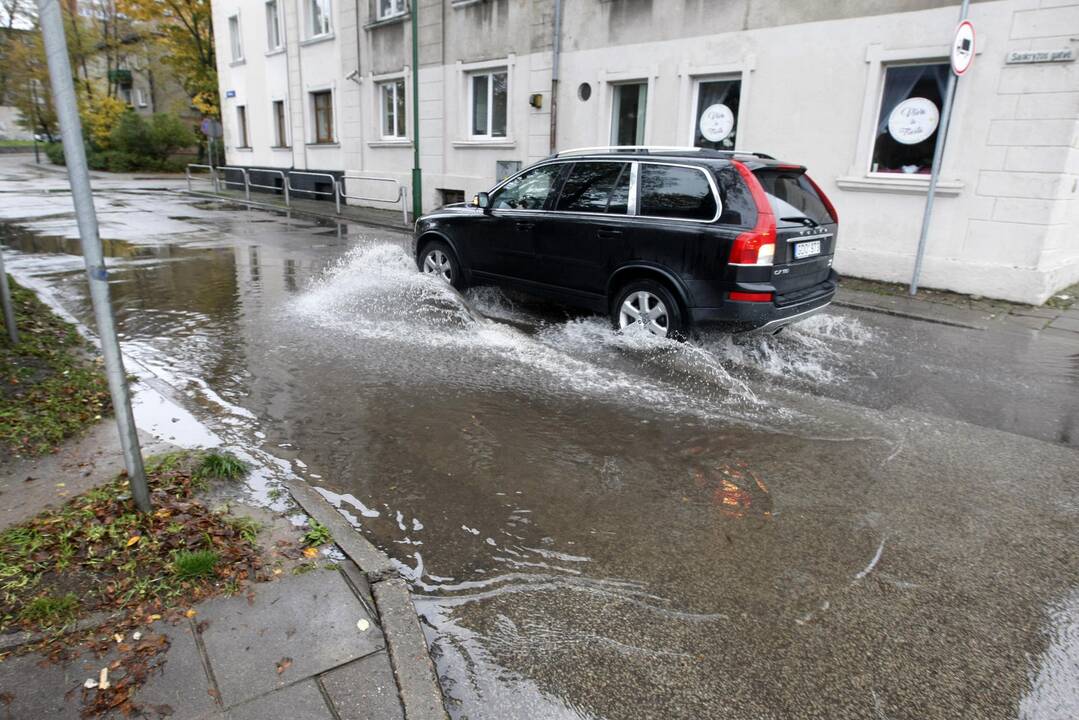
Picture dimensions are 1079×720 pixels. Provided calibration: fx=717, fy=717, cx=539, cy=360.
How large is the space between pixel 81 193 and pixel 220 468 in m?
1.73

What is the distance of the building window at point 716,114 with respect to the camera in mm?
12305

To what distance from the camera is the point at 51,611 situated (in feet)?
8.91

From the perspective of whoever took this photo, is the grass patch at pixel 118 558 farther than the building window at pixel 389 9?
No

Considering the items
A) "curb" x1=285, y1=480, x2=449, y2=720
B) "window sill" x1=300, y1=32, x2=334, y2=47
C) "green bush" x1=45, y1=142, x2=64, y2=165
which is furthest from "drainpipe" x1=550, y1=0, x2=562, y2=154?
"green bush" x1=45, y1=142, x2=64, y2=165

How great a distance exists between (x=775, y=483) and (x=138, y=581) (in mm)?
3287

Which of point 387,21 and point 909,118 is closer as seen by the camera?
point 909,118

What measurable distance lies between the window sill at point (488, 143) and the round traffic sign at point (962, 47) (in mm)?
9416

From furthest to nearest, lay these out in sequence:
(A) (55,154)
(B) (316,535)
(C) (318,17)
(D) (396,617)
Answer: (A) (55,154) → (C) (318,17) → (B) (316,535) → (D) (396,617)

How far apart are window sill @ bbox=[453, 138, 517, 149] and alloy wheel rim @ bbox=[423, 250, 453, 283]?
26.3 ft

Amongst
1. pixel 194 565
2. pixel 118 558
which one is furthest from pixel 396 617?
pixel 118 558

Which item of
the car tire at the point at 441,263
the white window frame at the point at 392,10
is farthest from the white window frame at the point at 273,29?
the car tire at the point at 441,263

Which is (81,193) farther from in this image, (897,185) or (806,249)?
Answer: (897,185)

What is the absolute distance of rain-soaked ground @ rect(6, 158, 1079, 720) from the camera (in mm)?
2697

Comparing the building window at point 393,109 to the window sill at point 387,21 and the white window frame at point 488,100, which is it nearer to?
the window sill at point 387,21
